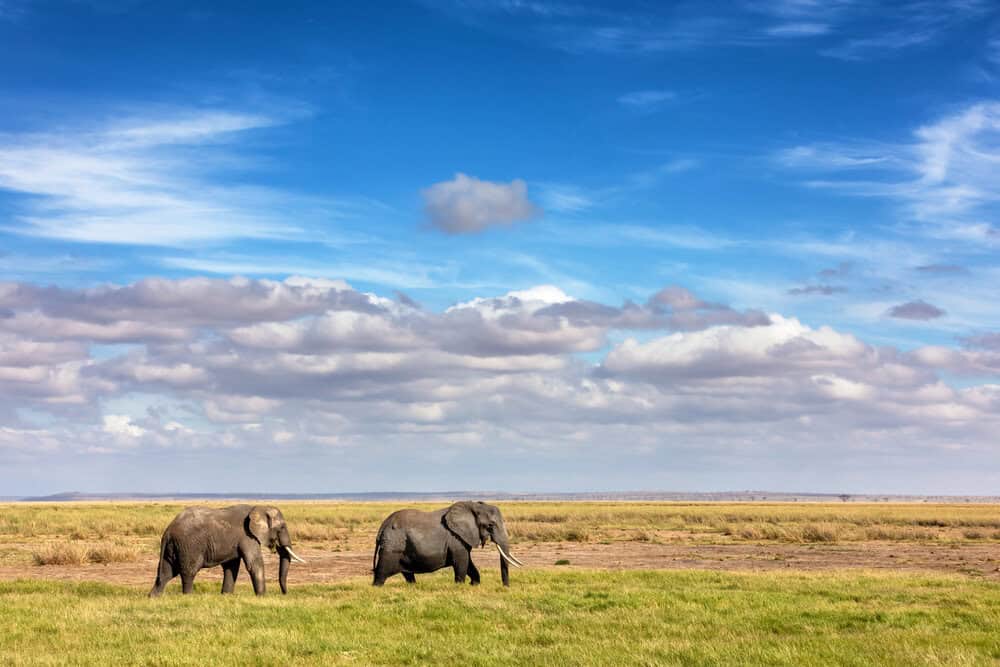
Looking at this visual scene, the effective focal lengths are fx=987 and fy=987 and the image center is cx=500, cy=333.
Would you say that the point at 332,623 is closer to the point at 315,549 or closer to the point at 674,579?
the point at 674,579

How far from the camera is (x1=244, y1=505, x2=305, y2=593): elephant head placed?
875 inches

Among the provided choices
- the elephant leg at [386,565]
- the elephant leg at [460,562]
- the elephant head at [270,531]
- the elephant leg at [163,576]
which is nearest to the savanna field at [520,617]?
the elephant leg at [163,576]

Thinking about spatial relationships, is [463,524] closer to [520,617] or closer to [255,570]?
[255,570]

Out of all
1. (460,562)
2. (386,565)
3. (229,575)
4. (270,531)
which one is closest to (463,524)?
(460,562)

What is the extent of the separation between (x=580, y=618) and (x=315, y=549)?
27090 mm

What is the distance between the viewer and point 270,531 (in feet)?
74.0

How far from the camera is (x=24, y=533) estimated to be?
179 ft

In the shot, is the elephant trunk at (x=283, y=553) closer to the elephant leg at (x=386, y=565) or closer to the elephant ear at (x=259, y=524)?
the elephant ear at (x=259, y=524)

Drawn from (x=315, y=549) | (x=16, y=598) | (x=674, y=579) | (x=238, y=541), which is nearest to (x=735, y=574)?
(x=674, y=579)

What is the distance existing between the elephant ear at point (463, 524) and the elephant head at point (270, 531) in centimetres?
377

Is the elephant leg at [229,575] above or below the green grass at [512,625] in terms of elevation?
above

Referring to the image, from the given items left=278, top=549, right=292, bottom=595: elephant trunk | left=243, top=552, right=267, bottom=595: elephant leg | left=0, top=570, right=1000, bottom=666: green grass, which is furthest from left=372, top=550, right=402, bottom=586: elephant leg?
left=243, top=552, right=267, bottom=595: elephant leg

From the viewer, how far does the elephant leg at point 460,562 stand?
79.1 feet

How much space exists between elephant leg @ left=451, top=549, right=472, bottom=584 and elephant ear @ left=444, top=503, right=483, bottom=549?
10.2 inches
